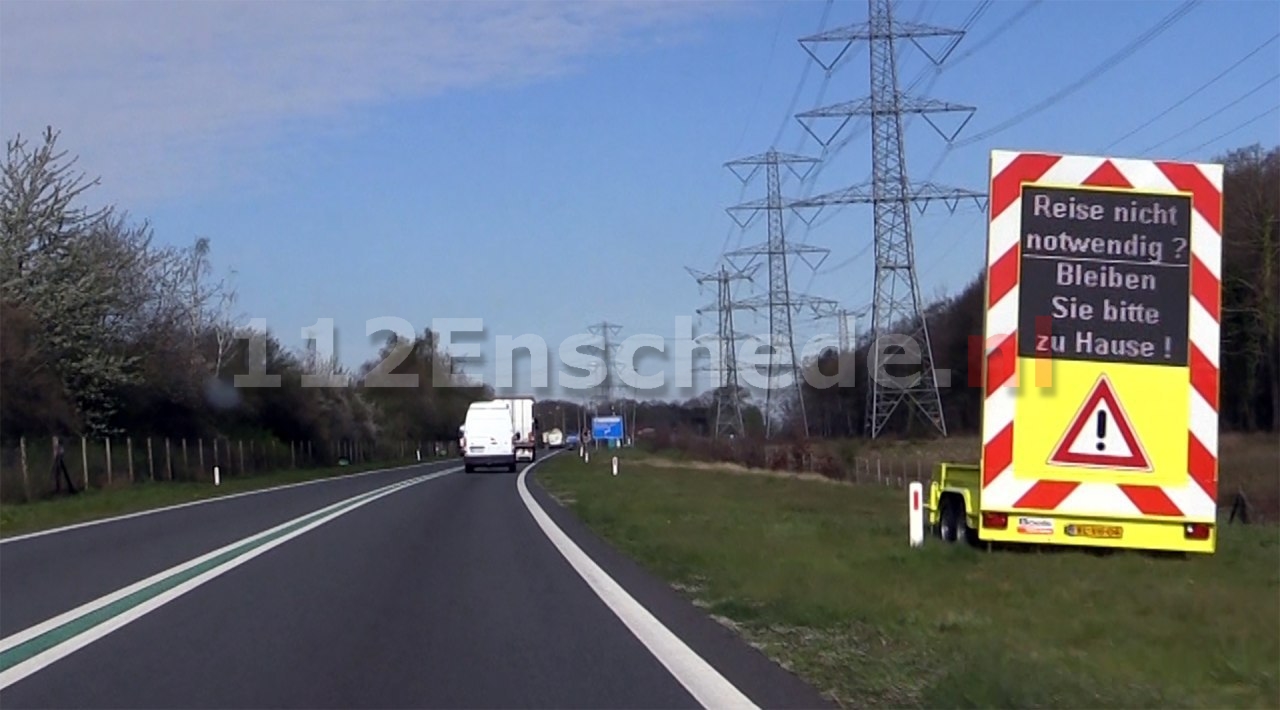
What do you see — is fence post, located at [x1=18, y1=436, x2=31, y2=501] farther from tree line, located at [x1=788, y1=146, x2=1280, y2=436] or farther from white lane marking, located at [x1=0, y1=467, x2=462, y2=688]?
tree line, located at [x1=788, y1=146, x2=1280, y2=436]

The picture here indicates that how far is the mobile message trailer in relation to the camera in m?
15.3

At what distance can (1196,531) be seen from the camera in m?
15.3

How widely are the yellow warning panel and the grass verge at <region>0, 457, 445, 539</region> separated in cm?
1787

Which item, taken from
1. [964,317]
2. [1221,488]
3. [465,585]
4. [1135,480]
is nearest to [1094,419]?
[1135,480]

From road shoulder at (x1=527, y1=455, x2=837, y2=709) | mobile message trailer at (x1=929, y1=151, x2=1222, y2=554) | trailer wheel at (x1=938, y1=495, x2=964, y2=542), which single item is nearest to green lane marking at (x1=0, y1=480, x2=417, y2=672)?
road shoulder at (x1=527, y1=455, x2=837, y2=709)

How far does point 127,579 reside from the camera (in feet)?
56.5

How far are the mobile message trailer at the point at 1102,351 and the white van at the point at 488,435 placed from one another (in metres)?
Result: 48.8

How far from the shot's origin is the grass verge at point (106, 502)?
30766 mm

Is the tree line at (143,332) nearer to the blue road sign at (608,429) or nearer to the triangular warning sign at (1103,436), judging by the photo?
the triangular warning sign at (1103,436)

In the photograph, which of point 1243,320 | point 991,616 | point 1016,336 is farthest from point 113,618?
point 1243,320

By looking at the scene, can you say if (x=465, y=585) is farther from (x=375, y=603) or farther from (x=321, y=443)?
(x=321, y=443)

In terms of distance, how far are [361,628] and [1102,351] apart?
7.58 meters

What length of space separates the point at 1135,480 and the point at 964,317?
48.3 meters

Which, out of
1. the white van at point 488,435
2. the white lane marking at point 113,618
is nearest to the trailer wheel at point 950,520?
the white lane marking at point 113,618
